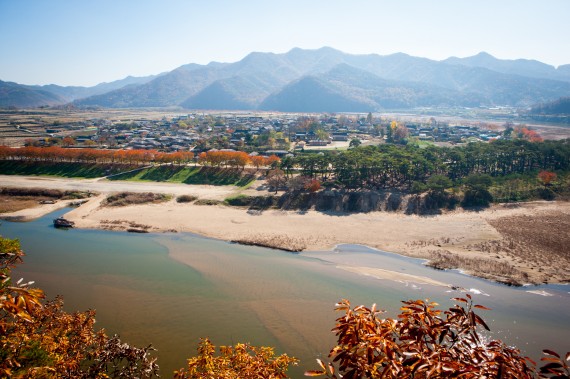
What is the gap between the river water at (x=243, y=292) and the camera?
918 inches

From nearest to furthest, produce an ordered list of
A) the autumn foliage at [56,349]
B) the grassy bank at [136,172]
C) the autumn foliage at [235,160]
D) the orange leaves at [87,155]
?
the autumn foliage at [56,349] < the grassy bank at [136,172] < the autumn foliage at [235,160] < the orange leaves at [87,155]

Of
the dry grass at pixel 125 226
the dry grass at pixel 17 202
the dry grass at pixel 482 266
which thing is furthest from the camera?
the dry grass at pixel 17 202

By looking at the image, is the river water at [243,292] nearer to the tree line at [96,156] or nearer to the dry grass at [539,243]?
the dry grass at [539,243]

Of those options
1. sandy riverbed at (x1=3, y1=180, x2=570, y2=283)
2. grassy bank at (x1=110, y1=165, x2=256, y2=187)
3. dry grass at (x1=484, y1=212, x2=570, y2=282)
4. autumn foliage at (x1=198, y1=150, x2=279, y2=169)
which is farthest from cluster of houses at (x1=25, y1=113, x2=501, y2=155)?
dry grass at (x1=484, y1=212, x2=570, y2=282)

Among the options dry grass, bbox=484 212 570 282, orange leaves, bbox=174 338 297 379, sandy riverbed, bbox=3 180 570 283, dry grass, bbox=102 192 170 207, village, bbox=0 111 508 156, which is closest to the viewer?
orange leaves, bbox=174 338 297 379

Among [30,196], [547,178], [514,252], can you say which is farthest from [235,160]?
[547,178]

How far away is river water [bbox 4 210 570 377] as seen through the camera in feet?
76.5

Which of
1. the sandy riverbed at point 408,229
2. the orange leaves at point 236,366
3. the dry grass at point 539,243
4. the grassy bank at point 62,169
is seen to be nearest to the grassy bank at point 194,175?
the grassy bank at point 62,169

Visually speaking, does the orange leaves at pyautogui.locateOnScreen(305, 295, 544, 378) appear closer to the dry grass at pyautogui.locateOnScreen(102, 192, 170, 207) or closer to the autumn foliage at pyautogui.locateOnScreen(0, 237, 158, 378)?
the autumn foliage at pyautogui.locateOnScreen(0, 237, 158, 378)

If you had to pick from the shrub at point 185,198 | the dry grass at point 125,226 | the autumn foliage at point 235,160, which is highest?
the autumn foliage at point 235,160

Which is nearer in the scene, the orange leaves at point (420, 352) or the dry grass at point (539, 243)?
the orange leaves at point (420, 352)

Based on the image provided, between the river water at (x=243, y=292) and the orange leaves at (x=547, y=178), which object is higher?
the orange leaves at (x=547, y=178)

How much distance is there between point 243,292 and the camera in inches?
1149

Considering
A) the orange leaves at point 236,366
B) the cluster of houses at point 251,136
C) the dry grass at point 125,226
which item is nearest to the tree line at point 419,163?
the cluster of houses at point 251,136
